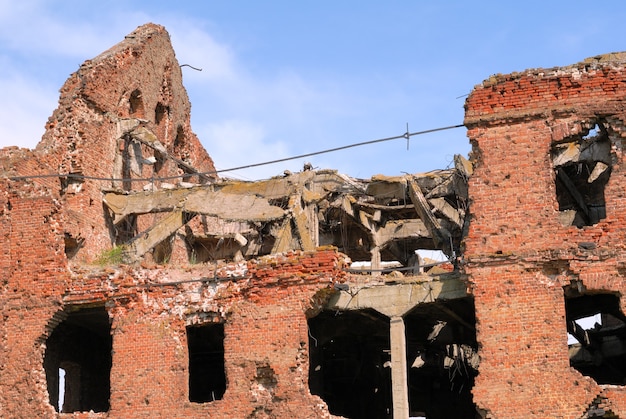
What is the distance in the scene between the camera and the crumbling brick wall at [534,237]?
1683 centimetres

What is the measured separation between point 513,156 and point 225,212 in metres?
6.06

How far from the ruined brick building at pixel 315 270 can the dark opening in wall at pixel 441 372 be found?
0.06 metres

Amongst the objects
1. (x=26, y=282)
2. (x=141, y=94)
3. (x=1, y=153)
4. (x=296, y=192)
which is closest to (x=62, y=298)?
(x=26, y=282)

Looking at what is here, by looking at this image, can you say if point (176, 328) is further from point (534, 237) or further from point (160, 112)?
point (160, 112)

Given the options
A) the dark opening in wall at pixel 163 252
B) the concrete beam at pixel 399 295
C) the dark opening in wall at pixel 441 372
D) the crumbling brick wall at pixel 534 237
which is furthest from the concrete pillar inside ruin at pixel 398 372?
the dark opening in wall at pixel 163 252

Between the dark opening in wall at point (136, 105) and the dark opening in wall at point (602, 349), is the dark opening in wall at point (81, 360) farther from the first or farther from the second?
the dark opening in wall at point (602, 349)

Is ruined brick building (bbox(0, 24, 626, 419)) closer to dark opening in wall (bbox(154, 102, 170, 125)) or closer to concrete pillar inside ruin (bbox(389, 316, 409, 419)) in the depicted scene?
concrete pillar inside ruin (bbox(389, 316, 409, 419))

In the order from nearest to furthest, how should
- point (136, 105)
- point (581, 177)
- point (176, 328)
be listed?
point (176, 328), point (581, 177), point (136, 105)

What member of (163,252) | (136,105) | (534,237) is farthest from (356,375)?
(136,105)

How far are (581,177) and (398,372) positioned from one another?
20.3 feet

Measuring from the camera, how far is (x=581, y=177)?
71.2 ft

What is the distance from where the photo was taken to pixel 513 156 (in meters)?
18.0

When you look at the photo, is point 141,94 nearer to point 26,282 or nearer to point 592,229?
point 26,282

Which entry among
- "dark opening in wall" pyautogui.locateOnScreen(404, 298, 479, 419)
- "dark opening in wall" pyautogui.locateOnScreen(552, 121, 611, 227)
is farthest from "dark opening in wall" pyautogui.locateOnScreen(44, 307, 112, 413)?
"dark opening in wall" pyautogui.locateOnScreen(552, 121, 611, 227)
